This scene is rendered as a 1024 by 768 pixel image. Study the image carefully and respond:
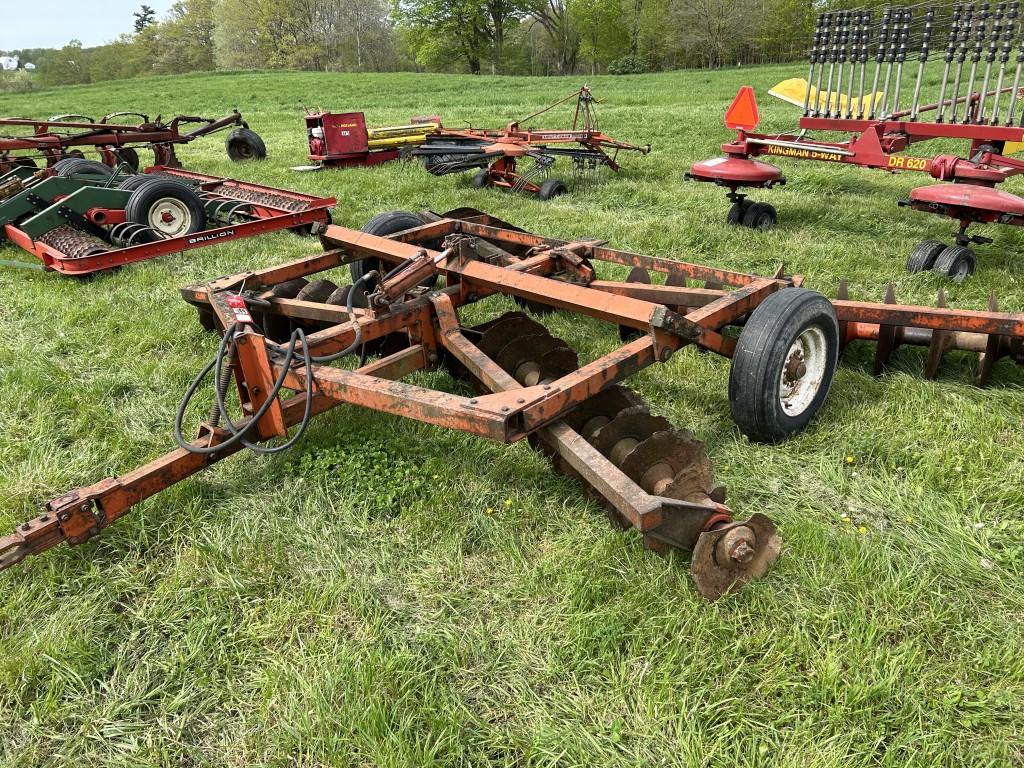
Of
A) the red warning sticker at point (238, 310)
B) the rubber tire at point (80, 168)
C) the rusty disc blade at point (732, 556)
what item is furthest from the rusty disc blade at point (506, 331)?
the rubber tire at point (80, 168)

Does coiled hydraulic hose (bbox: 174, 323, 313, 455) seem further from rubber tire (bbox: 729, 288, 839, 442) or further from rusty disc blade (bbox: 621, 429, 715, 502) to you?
rubber tire (bbox: 729, 288, 839, 442)

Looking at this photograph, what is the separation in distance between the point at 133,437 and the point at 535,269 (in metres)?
2.42

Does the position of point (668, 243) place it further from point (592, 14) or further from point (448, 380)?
point (592, 14)

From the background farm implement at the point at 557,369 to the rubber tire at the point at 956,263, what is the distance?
193 cm

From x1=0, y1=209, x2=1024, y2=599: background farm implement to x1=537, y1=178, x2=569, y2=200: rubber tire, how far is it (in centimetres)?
469

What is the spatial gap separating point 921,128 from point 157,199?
7.33 metres

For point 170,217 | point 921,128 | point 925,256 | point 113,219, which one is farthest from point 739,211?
point 113,219

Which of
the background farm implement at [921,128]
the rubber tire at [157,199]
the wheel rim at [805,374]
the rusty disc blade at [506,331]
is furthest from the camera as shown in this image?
the rubber tire at [157,199]

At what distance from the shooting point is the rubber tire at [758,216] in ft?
23.7

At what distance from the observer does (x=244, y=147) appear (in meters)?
12.9

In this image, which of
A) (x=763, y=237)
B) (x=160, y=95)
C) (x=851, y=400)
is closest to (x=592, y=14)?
(x=160, y=95)

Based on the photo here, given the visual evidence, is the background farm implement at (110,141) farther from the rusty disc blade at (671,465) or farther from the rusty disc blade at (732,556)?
the rusty disc blade at (732,556)

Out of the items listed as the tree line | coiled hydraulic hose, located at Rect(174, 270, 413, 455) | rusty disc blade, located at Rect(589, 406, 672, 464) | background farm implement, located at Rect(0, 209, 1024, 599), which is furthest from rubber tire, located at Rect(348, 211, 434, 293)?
the tree line

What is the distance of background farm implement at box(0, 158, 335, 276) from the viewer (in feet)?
19.9
